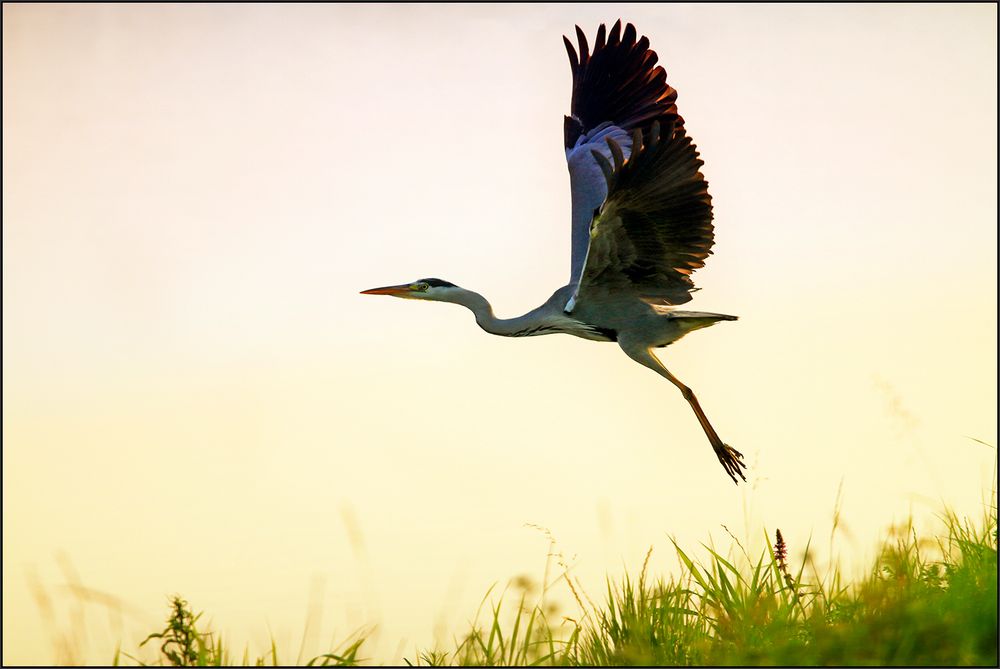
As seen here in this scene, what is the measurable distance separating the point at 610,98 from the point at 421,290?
206 cm

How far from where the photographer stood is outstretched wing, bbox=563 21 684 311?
25.0 feet

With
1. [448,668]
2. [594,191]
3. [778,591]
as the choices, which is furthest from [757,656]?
[594,191]

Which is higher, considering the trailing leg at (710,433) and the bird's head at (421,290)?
the bird's head at (421,290)

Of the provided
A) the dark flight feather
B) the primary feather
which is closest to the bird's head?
the primary feather

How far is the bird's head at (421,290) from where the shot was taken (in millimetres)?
7357

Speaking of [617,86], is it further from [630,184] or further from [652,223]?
[630,184]

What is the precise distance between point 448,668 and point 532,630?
1.22ft

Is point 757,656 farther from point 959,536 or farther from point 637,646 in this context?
point 959,536

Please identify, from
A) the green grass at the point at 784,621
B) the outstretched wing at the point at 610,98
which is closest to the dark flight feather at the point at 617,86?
the outstretched wing at the point at 610,98

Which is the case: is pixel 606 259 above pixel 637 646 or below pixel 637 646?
above

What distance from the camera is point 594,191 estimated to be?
7.36 metres

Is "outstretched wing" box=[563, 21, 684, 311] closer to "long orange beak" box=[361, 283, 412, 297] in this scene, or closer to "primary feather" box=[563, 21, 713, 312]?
"primary feather" box=[563, 21, 713, 312]

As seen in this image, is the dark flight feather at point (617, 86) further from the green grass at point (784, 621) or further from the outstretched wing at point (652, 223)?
the green grass at point (784, 621)

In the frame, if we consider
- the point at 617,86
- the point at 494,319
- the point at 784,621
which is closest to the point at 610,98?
the point at 617,86
